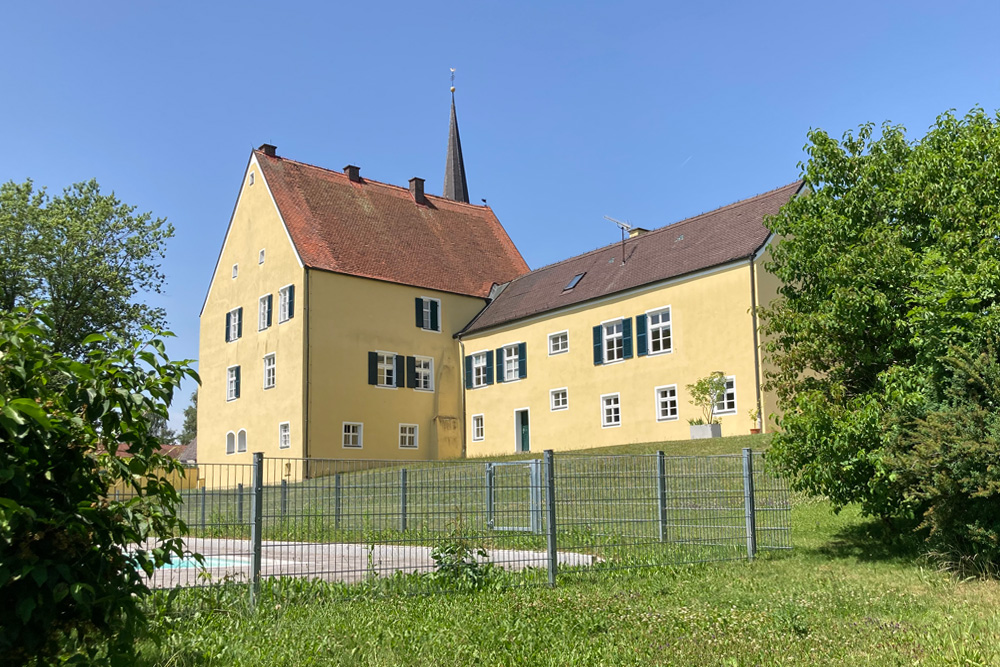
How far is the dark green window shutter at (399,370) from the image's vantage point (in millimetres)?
34812

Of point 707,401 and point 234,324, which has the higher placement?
point 234,324

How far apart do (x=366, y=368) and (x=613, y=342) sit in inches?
383

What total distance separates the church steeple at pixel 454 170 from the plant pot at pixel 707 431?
105 ft

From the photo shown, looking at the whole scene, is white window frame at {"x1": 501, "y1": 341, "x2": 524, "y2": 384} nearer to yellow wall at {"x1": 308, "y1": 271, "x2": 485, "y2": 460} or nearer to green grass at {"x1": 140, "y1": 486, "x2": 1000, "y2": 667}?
yellow wall at {"x1": 308, "y1": 271, "x2": 485, "y2": 460}

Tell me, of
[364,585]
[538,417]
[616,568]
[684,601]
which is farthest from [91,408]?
[538,417]

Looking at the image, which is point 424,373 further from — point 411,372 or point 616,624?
point 616,624

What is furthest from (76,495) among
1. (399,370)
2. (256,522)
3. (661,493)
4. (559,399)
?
(399,370)

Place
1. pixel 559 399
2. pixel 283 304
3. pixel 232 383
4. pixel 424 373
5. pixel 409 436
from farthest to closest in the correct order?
pixel 232 383, pixel 424 373, pixel 409 436, pixel 283 304, pixel 559 399

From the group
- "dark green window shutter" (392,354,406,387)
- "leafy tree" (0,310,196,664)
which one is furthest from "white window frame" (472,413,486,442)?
"leafy tree" (0,310,196,664)

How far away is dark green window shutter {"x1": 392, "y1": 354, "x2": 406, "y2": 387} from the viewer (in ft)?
114

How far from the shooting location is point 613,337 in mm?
29781

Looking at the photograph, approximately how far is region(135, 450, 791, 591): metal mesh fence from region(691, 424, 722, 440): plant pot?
13.0 meters

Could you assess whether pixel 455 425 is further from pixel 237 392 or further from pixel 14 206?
pixel 14 206

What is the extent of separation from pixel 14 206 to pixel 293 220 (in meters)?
14.4
